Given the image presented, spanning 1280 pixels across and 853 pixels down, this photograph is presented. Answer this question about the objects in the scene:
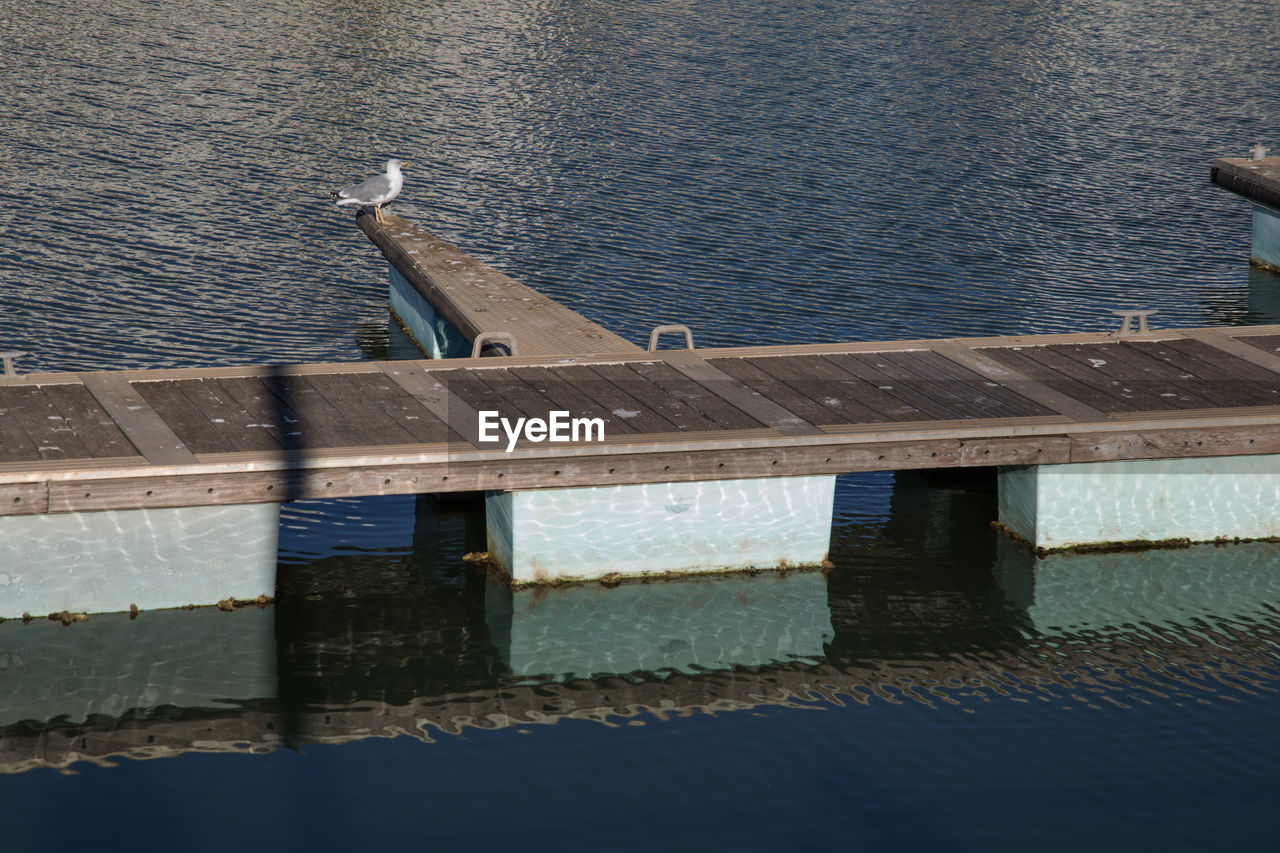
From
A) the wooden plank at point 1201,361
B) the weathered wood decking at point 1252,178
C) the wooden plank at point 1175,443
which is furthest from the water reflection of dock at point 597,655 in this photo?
the weathered wood decking at point 1252,178

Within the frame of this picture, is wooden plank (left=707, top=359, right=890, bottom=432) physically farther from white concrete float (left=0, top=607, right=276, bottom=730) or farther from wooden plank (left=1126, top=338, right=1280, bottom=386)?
white concrete float (left=0, top=607, right=276, bottom=730)

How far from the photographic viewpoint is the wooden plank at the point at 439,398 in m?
10.2

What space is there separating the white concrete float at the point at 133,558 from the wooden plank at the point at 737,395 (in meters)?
3.29

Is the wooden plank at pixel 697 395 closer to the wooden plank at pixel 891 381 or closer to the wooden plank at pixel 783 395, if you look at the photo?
the wooden plank at pixel 783 395

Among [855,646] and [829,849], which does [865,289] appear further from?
[829,849]

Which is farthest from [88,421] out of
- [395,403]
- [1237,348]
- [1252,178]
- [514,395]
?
[1252,178]

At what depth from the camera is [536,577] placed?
34.4ft

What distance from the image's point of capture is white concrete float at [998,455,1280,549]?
1112 centimetres

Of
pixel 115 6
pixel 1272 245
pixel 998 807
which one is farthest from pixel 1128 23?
pixel 998 807

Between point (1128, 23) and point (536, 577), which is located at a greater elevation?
point (1128, 23)

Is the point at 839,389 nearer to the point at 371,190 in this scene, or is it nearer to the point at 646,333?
the point at 646,333

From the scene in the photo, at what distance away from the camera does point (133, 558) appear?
9734 millimetres

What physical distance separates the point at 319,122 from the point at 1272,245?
15149 millimetres

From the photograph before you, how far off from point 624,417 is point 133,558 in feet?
10.9
